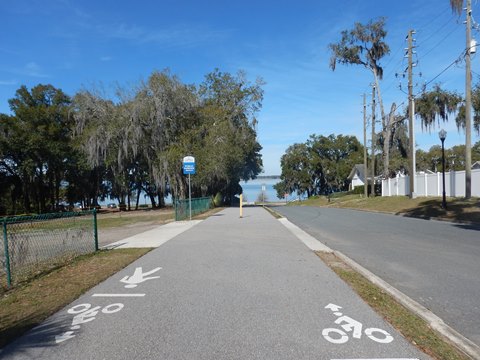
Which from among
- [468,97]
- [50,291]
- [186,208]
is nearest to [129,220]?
[186,208]

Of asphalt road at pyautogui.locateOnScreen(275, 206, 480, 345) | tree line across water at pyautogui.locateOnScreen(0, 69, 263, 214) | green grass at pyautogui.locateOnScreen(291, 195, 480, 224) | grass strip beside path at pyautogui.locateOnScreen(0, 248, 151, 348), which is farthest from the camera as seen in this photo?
tree line across water at pyautogui.locateOnScreen(0, 69, 263, 214)

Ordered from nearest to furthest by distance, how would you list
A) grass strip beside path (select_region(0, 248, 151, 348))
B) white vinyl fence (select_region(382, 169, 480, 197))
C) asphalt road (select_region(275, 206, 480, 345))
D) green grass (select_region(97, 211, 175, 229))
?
grass strip beside path (select_region(0, 248, 151, 348))
asphalt road (select_region(275, 206, 480, 345))
green grass (select_region(97, 211, 175, 229))
white vinyl fence (select_region(382, 169, 480, 197))

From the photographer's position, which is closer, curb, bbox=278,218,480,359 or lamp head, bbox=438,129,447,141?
curb, bbox=278,218,480,359

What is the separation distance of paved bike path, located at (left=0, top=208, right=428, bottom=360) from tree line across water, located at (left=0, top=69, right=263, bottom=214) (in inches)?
1025

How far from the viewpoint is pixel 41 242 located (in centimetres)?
899

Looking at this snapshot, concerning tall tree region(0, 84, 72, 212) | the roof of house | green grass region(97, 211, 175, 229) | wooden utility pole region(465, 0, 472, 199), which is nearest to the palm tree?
wooden utility pole region(465, 0, 472, 199)

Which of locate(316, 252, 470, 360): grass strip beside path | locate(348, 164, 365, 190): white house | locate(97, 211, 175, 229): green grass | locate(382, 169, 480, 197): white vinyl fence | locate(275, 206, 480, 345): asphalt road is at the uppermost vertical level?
locate(348, 164, 365, 190): white house

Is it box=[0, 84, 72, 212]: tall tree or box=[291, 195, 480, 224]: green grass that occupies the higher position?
box=[0, 84, 72, 212]: tall tree

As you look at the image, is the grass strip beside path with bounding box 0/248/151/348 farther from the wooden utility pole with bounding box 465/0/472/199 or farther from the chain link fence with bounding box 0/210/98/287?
the wooden utility pole with bounding box 465/0/472/199

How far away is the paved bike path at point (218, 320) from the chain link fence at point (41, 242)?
76.0 inches

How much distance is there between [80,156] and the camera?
4006 cm

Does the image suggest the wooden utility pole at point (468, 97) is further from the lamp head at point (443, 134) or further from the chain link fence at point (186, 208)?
the chain link fence at point (186, 208)

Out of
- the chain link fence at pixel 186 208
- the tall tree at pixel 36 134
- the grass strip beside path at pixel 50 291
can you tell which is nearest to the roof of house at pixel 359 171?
the chain link fence at pixel 186 208

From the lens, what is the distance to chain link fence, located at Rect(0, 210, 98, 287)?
25.4 feet
